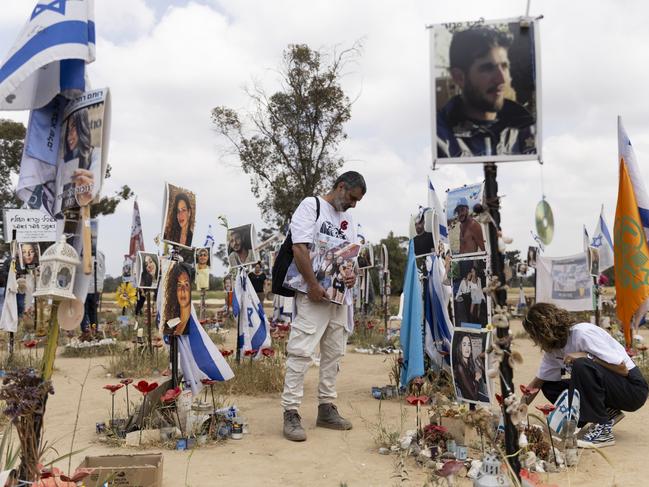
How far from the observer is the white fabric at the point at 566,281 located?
11.1 meters

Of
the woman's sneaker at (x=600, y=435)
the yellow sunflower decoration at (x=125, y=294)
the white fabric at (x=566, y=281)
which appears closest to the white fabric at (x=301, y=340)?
the woman's sneaker at (x=600, y=435)

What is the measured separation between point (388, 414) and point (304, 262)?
172 cm

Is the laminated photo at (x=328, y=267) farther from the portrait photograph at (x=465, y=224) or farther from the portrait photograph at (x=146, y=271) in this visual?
the portrait photograph at (x=146, y=271)

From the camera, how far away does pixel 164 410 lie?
14.6 feet

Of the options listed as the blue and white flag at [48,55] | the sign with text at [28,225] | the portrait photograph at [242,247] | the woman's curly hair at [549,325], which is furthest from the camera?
the sign with text at [28,225]

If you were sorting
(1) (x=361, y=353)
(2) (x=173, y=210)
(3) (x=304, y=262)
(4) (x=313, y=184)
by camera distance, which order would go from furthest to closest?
(4) (x=313, y=184), (1) (x=361, y=353), (2) (x=173, y=210), (3) (x=304, y=262)

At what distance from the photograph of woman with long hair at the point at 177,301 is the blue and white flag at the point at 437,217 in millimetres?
2300

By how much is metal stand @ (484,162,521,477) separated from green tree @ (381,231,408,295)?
25.9 meters

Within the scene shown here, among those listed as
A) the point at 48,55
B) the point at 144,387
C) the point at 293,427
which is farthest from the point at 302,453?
the point at 48,55

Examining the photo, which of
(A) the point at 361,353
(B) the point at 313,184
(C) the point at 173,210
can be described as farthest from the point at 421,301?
(B) the point at 313,184

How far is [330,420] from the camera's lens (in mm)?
4586

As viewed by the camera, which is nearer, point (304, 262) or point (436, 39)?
point (436, 39)

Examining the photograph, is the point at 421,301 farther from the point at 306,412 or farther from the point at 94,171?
the point at 94,171

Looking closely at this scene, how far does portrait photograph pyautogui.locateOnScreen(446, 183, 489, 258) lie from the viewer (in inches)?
173
